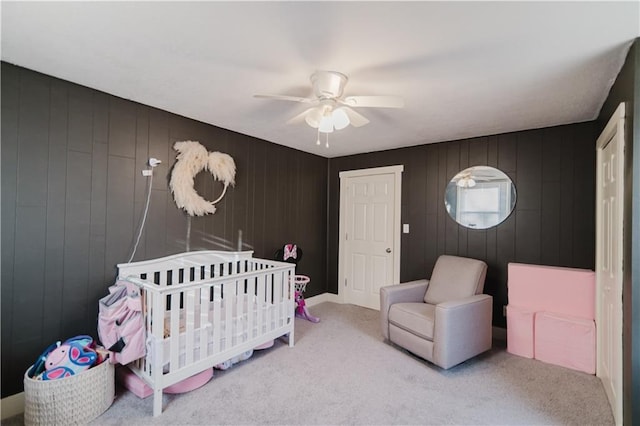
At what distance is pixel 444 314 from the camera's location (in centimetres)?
256

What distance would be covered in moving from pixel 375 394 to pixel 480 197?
8.00 feet

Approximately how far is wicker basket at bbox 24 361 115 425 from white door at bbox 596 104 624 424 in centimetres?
313

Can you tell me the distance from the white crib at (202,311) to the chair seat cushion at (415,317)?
101 cm

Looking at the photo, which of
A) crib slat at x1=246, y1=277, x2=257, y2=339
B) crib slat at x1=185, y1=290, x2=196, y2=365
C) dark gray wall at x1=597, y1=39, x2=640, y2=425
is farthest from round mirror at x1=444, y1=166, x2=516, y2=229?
crib slat at x1=185, y1=290, x2=196, y2=365

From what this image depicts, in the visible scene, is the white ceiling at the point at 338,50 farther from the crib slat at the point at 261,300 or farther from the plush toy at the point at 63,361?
Result: the plush toy at the point at 63,361

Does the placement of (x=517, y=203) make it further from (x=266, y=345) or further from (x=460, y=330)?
(x=266, y=345)

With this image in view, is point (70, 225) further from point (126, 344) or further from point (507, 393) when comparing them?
point (507, 393)

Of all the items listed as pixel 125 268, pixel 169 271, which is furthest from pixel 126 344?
pixel 169 271

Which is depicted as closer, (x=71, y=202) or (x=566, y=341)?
(x=71, y=202)

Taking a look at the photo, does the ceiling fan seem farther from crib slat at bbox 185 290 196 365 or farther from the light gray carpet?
the light gray carpet

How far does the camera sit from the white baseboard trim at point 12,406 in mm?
2004

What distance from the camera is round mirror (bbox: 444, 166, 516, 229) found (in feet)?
11.2

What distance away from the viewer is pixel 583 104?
A: 2561 millimetres

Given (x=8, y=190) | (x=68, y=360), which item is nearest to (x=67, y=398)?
(x=68, y=360)
